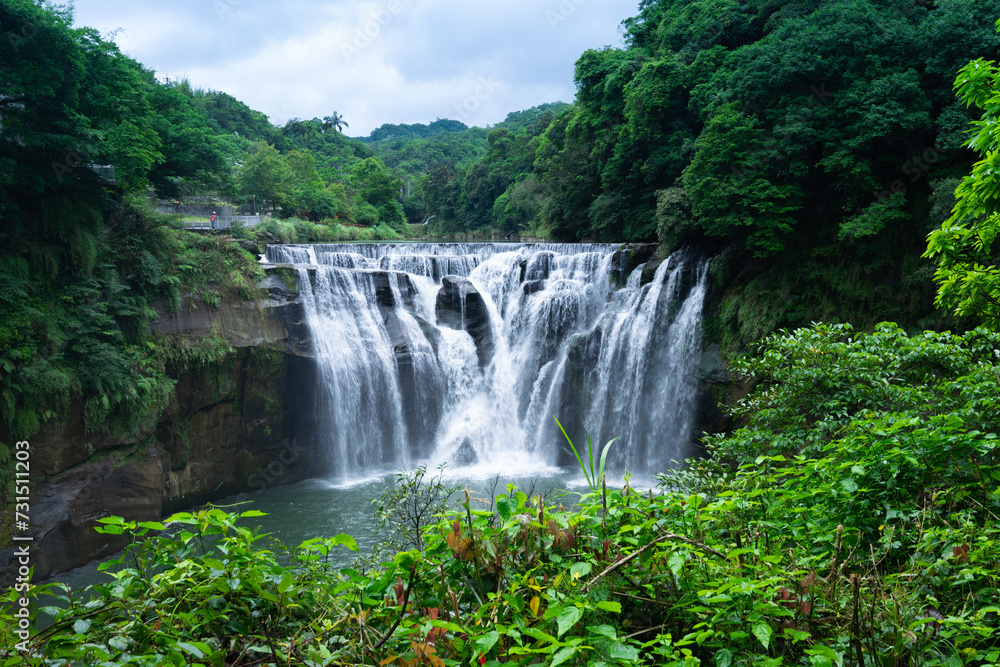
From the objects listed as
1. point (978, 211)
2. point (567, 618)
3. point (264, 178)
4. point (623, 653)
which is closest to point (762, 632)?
point (623, 653)

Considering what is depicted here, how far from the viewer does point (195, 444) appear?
45.3 feet

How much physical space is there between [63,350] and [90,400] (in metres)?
1.18

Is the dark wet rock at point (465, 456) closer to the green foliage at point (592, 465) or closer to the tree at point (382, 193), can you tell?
the green foliage at point (592, 465)

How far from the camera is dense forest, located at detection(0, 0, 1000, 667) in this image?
5.64 feet

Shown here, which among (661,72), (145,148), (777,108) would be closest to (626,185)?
(661,72)

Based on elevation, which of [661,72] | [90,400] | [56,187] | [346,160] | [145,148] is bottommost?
[90,400]

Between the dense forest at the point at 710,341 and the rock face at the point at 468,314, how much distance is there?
197 inches

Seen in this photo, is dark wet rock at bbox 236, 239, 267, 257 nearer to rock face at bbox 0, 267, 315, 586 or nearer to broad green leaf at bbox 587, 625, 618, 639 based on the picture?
rock face at bbox 0, 267, 315, 586

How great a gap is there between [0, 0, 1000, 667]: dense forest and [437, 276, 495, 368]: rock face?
4992mm

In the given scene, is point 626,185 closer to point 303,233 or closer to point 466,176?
point 303,233

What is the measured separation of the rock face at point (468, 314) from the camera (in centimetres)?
1708

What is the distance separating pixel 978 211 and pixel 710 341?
11.1 m

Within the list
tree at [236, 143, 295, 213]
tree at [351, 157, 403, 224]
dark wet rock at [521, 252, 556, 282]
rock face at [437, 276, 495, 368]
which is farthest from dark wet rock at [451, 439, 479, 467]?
tree at [351, 157, 403, 224]

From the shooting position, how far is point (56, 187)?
1188cm
